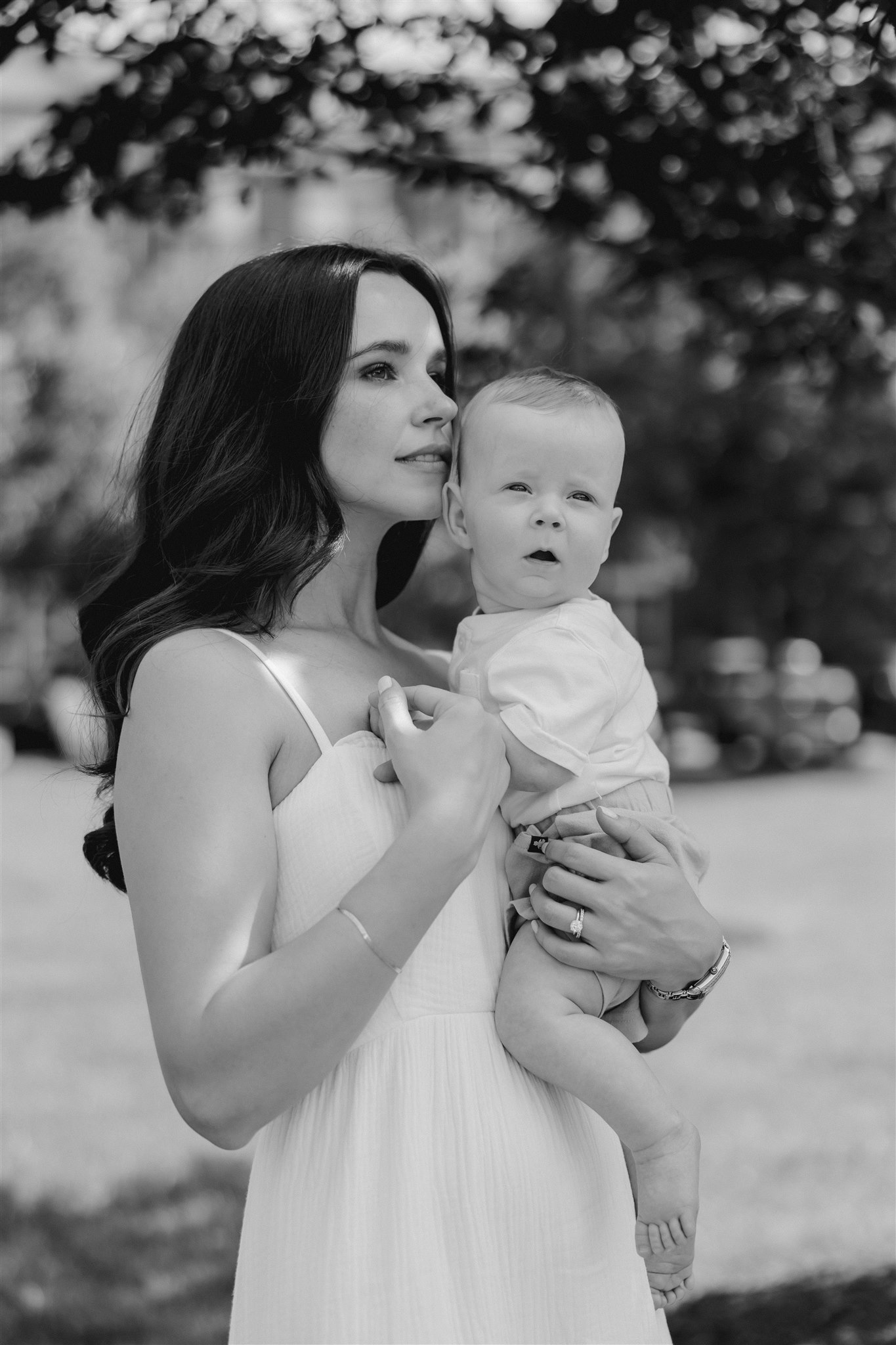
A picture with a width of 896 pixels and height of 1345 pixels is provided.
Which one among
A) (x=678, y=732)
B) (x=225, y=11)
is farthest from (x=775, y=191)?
(x=678, y=732)

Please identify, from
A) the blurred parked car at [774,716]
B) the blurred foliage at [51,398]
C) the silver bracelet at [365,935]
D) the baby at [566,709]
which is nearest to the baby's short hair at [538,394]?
the baby at [566,709]

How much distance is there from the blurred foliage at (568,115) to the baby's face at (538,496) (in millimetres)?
1316

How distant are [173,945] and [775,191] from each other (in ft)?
8.74

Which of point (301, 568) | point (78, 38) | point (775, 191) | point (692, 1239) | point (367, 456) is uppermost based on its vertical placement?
point (78, 38)

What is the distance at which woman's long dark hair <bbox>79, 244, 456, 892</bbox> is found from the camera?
224cm

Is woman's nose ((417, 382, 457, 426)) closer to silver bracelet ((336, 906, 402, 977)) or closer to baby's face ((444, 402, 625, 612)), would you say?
baby's face ((444, 402, 625, 612))

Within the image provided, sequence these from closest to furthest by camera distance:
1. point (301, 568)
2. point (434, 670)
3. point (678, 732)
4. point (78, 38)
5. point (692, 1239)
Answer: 1. point (692, 1239)
2. point (301, 568)
3. point (434, 670)
4. point (78, 38)
5. point (678, 732)

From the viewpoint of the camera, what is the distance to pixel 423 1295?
1935mm

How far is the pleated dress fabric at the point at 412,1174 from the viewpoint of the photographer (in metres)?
1.95

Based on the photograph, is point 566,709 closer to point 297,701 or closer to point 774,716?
point 297,701

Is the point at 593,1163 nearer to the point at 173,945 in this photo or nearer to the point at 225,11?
the point at 173,945

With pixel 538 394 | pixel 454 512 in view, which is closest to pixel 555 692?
pixel 454 512

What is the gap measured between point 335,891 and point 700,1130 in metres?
4.70

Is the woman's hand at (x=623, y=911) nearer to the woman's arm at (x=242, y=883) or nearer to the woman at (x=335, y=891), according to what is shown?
the woman at (x=335, y=891)
